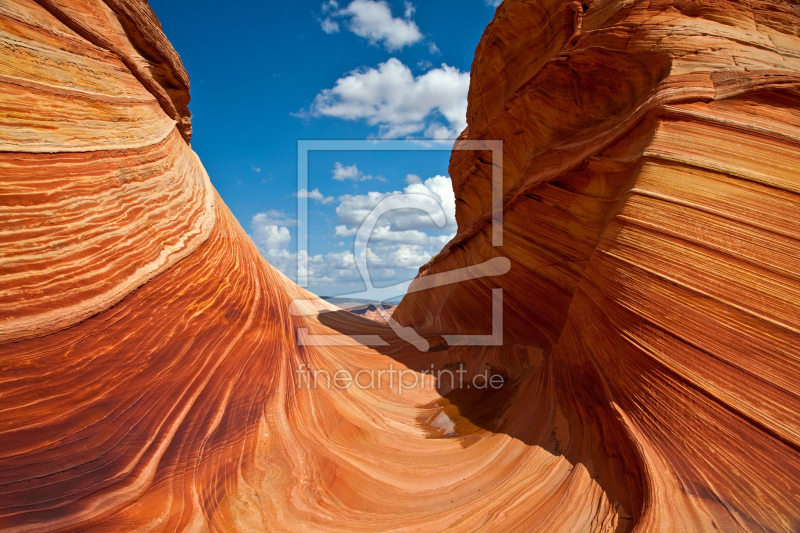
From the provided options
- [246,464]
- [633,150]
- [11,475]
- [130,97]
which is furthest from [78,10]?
[633,150]

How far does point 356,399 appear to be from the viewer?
5.03 meters

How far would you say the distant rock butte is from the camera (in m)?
2.24

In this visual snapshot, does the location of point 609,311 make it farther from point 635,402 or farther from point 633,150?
point 633,150

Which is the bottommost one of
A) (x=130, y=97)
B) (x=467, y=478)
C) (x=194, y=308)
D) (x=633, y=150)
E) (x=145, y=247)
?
(x=467, y=478)

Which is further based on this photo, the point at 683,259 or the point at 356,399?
the point at 356,399

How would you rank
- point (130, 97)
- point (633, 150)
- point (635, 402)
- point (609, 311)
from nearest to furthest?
point (635, 402) < point (609, 311) < point (130, 97) < point (633, 150)

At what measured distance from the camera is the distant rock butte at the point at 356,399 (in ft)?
7.35

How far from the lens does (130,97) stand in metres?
3.58

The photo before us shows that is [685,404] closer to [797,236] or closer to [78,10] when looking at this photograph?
[797,236]

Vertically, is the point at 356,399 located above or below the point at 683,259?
below

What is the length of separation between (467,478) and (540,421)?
3.17 feet

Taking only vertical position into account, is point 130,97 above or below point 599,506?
above

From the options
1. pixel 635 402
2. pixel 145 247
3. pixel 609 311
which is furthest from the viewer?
pixel 609 311

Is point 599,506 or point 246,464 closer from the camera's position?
point 599,506
